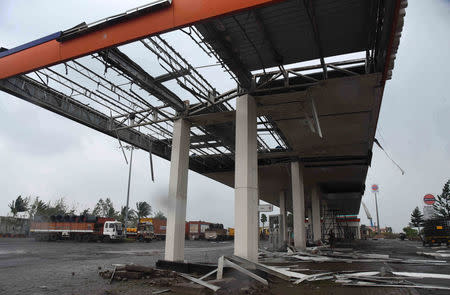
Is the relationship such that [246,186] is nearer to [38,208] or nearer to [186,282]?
[186,282]

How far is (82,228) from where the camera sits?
38062mm

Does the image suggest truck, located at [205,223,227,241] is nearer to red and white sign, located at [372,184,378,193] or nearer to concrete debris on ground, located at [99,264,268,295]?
red and white sign, located at [372,184,378,193]

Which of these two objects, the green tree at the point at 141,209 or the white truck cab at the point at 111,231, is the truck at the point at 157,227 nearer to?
the white truck cab at the point at 111,231

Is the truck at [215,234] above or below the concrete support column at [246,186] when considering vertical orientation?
below

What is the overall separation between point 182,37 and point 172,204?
6491mm

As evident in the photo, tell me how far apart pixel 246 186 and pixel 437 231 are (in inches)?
998

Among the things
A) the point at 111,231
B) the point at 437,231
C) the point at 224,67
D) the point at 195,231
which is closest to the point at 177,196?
the point at 224,67

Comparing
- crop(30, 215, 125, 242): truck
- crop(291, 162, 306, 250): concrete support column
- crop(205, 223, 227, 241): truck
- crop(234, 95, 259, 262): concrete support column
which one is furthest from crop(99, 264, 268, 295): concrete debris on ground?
crop(205, 223, 227, 241): truck

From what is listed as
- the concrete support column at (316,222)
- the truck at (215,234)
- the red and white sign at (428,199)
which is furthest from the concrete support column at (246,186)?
the red and white sign at (428,199)

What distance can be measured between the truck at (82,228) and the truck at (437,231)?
33798 mm

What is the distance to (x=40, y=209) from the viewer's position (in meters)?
65.6

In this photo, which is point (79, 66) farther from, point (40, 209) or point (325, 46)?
point (40, 209)

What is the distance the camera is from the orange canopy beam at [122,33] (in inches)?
270

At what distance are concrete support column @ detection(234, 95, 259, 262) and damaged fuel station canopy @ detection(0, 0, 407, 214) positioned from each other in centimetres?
96
